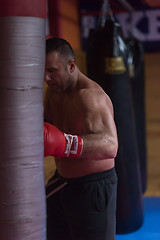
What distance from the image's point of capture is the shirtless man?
4.46ft

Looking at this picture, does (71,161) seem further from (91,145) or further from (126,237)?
(126,237)

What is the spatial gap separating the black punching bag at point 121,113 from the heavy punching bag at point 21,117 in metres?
1.68

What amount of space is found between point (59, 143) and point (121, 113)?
160cm

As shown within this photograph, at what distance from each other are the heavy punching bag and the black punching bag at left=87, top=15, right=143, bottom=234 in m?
1.68

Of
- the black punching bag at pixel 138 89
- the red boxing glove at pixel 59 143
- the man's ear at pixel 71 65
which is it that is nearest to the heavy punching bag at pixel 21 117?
the red boxing glove at pixel 59 143

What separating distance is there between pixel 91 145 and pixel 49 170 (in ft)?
1.06

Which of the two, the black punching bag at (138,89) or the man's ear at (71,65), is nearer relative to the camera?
the man's ear at (71,65)

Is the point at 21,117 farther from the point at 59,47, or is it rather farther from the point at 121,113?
the point at 121,113

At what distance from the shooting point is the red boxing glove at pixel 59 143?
131cm

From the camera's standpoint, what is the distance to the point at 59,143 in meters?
1.32

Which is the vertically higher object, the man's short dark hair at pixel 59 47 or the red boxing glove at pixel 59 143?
the man's short dark hair at pixel 59 47

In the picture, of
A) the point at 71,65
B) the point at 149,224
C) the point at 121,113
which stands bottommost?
the point at 149,224

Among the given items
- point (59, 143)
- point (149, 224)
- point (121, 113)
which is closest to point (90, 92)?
point (59, 143)

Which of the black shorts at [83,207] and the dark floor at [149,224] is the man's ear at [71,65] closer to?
the black shorts at [83,207]
